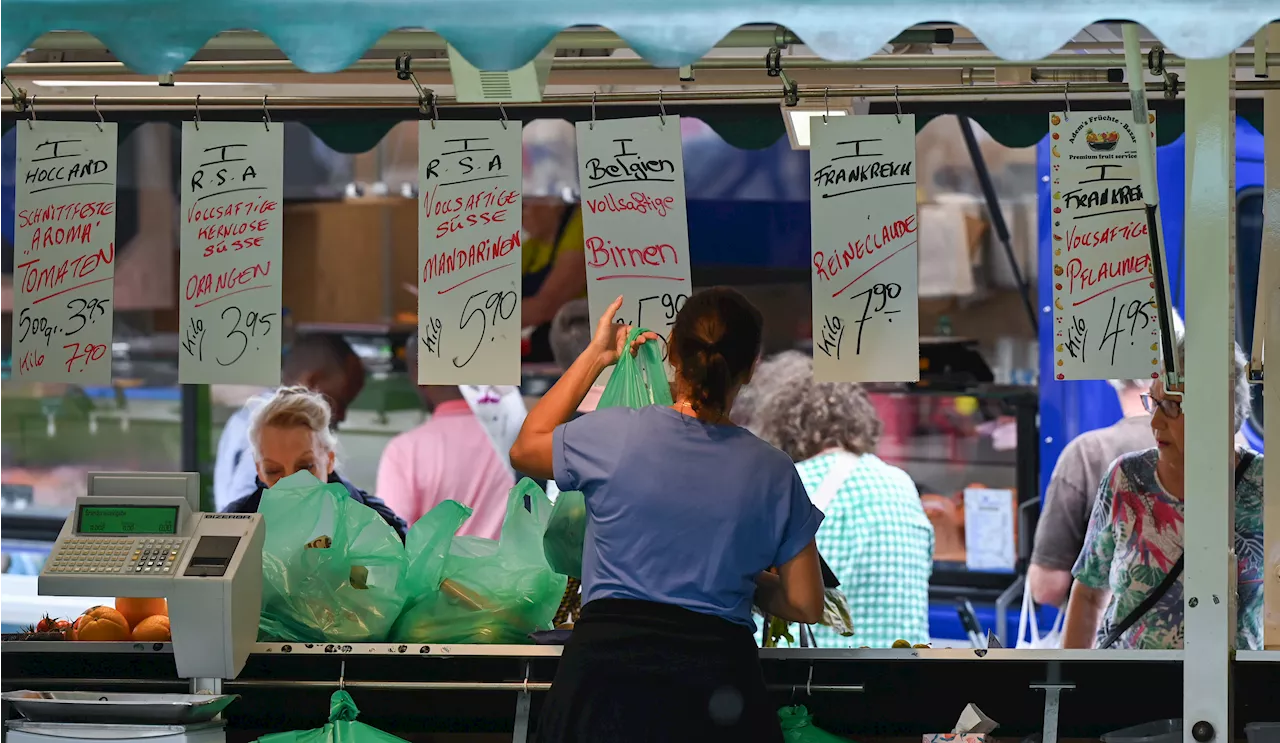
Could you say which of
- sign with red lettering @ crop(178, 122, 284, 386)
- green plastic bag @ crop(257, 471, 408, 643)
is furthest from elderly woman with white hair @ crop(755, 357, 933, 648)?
sign with red lettering @ crop(178, 122, 284, 386)

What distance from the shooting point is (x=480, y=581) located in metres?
3.33

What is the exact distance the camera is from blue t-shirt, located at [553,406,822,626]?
9.13 ft

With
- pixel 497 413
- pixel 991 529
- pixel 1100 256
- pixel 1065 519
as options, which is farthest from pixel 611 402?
pixel 991 529

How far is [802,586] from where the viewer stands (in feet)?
9.37

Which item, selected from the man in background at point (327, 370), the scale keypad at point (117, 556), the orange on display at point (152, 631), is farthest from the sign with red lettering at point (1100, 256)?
the man in background at point (327, 370)

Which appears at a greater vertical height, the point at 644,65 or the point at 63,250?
the point at 644,65

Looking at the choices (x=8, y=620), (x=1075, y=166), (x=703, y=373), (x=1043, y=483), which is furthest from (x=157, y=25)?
(x=8, y=620)

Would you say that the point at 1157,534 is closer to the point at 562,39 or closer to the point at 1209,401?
the point at 1209,401

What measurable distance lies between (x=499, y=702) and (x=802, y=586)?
0.83 meters

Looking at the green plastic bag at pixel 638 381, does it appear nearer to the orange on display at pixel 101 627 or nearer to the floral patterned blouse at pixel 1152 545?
the orange on display at pixel 101 627

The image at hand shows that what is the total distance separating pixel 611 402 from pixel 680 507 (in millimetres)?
417

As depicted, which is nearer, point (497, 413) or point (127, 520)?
point (127, 520)

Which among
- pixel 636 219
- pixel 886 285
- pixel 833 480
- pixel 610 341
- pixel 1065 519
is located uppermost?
pixel 636 219

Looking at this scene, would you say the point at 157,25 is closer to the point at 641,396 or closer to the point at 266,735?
the point at 641,396
